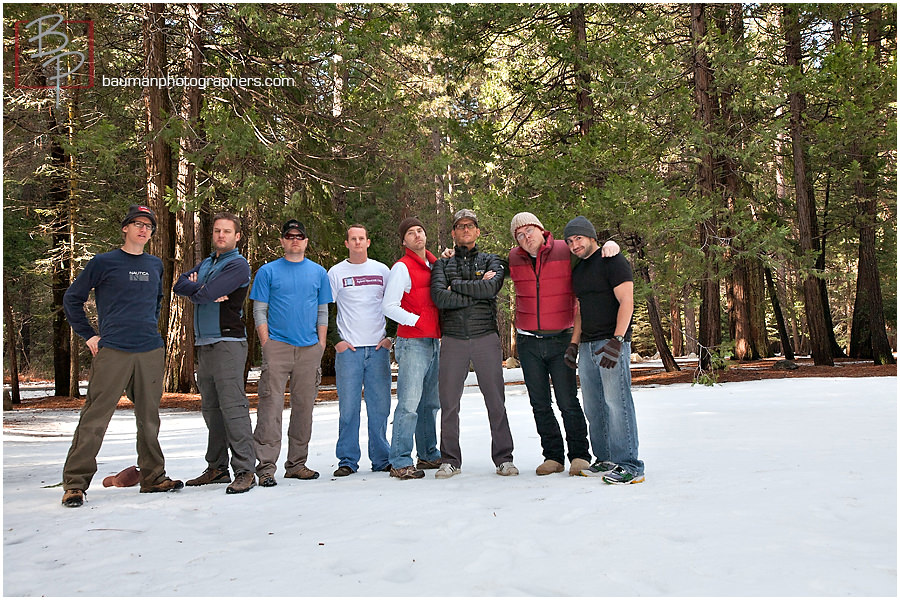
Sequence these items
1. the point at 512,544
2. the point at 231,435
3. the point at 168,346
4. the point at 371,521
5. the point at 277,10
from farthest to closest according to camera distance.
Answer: the point at 168,346
the point at 277,10
the point at 231,435
the point at 371,521
the point at 512,544

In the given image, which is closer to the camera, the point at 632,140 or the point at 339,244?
the point at 632,140

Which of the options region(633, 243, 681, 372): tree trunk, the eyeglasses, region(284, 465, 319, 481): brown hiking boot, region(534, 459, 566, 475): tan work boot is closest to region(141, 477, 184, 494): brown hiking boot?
region(284, 465, 319, 481): brown hiking boot

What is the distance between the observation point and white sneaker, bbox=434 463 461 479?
539 centimetres

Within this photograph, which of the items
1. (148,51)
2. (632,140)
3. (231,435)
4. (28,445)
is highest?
(148,51)

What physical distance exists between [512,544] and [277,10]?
439 inches

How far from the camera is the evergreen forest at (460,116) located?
1260cm

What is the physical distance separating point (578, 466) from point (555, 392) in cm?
57

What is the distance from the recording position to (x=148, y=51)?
1306cm

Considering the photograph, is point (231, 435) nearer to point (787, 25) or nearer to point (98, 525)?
point (98, 525)

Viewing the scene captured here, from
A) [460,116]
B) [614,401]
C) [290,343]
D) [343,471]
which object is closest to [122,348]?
[290,343]

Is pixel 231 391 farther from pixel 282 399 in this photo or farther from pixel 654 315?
pixel 654 315

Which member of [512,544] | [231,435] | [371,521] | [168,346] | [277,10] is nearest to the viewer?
[512,544]

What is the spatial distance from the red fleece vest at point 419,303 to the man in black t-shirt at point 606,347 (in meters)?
1.10

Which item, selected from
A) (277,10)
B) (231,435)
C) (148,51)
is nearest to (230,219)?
(231,435)
